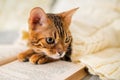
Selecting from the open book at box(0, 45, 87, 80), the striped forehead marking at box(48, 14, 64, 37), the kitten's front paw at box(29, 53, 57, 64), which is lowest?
the open book at box(0, 45, 87, 80)

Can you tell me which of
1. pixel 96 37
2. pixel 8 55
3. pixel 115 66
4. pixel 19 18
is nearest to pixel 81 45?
pixel 96 37

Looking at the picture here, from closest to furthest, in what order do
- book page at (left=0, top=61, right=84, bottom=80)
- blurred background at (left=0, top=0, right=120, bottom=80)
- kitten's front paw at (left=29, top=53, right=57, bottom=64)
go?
1. book page at (left=0, top=61, right=84, bottom=80)
2. kitten's front paw at (left=29, top=53, right=57, bottom=64)
3. blurred background at (left=0, top=0, right=120, bottom=80)

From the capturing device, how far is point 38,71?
71 cm

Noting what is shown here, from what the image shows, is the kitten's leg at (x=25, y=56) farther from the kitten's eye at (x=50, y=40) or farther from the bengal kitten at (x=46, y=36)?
the kitten's eye at (x=50, y=40)

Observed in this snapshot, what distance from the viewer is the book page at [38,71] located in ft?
2.20

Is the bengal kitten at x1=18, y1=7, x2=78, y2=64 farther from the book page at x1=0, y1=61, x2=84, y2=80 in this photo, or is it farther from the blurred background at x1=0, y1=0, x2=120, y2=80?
the blurred background at x1=0, y1=0, x2=120, y2=80

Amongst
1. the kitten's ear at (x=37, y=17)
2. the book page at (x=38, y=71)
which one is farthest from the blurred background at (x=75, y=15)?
the kitten's ear at (x=37, y=17)

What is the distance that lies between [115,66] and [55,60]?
238 mm

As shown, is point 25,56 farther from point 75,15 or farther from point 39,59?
point 75,15

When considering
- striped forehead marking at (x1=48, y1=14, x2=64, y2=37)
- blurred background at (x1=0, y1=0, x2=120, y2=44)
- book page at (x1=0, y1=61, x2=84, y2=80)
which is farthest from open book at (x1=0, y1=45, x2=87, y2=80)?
blurred background at (x1=0, y1=0, x2=120, y2=44)

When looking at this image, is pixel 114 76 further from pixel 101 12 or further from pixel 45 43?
pixel 101 12

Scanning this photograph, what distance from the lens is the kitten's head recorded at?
73 centimetres

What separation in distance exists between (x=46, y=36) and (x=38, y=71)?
13cm

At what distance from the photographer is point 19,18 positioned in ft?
4.65
